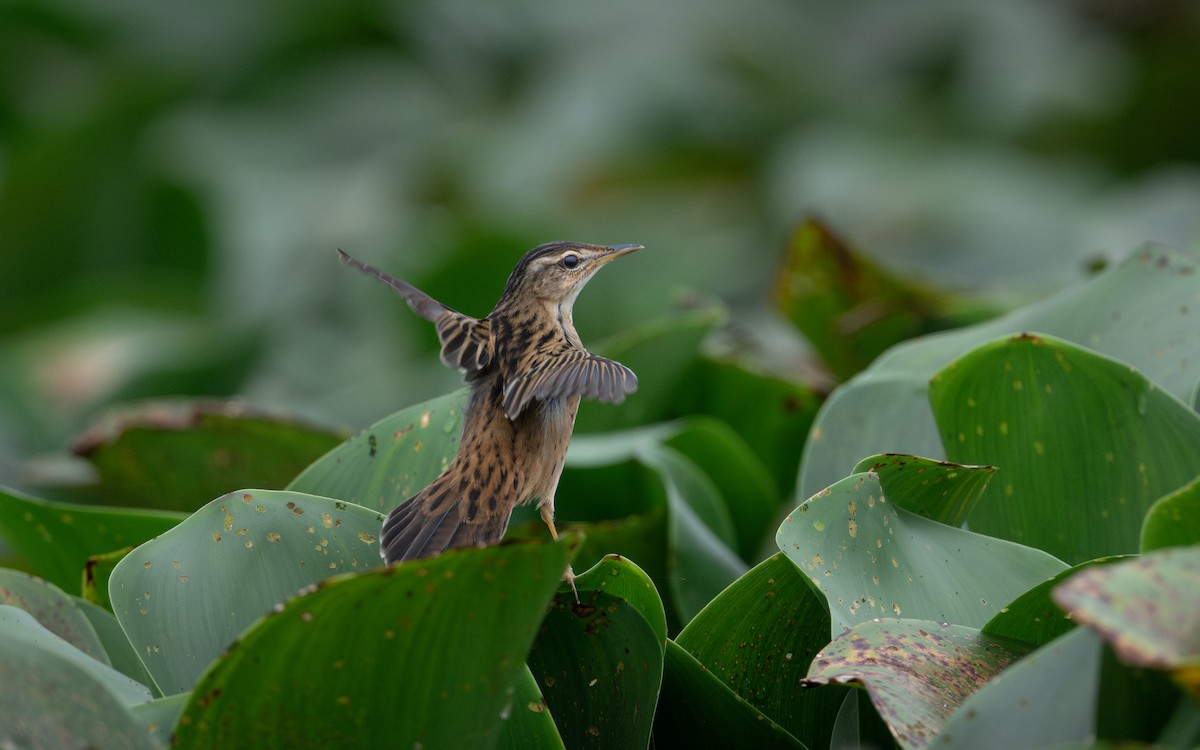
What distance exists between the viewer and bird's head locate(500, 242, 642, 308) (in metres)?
1.61

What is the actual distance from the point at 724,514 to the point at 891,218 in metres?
3.56

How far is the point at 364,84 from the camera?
21.6 feet

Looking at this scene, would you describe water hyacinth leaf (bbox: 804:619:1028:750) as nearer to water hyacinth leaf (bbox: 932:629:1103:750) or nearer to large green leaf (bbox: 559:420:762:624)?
water hyacinth leaf (bbox: 932:629:1103:750)

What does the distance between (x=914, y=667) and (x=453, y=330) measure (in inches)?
24.8

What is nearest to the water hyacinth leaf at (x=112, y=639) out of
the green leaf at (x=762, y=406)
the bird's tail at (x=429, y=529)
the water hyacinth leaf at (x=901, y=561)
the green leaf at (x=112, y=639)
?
the green leaf at (x=112, y=639)

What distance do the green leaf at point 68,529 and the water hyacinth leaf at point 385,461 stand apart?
0.85ft

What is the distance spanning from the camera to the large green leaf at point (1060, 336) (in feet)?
5.27

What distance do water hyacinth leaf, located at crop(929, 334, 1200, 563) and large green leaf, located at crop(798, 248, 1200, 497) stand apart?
175mm

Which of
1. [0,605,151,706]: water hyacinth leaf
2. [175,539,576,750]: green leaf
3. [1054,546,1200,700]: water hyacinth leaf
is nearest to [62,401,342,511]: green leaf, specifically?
[0,605,151,706]: water hyacinth leaf

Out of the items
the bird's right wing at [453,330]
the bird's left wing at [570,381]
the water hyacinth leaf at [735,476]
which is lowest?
the water hyacinth leaf at [735,476]

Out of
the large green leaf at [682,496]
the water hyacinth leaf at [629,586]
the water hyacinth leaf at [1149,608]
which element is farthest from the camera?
the large green leaf at [682,496]

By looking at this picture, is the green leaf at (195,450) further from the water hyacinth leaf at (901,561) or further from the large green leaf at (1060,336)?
the water hyacinth leaf at (901,561)

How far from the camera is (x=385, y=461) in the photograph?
152 cm

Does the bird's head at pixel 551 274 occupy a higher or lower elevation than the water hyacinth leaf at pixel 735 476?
higher
